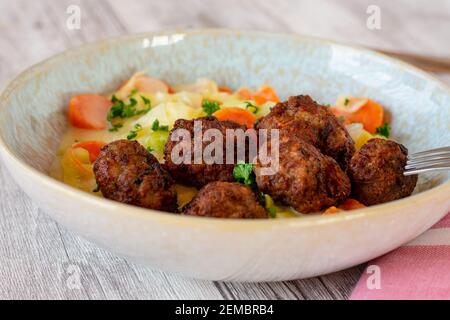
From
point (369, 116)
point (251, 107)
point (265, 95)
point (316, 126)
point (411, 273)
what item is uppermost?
point (316, 126)

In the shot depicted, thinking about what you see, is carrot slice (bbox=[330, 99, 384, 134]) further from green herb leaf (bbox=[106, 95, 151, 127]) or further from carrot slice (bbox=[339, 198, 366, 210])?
green herb leaf (bbox=[106, 95, 151, 127])

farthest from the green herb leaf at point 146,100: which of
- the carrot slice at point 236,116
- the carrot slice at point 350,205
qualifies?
the carrot slice at point 350,205

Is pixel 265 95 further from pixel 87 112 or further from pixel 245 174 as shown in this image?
pixel 245 174

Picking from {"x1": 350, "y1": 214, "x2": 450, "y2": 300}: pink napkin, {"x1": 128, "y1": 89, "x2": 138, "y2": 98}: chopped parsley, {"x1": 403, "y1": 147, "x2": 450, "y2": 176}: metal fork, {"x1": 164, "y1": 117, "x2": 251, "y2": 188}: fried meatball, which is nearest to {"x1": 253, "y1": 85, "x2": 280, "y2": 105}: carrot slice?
{"x1": 128, "y1": 89, "x2": 138, "y2": 98}: chopped parsley

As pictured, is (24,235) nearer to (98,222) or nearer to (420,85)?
(98,222)

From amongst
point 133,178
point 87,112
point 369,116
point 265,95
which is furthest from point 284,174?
point 87,112

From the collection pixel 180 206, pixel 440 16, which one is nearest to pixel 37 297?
pixel 180 206

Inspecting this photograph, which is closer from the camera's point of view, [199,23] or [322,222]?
[322,222]
